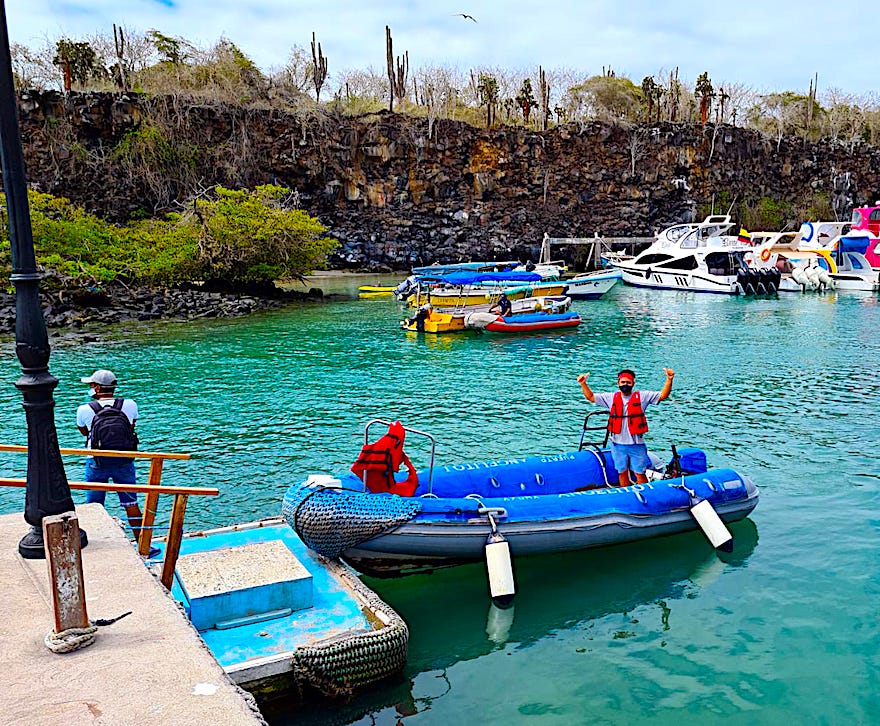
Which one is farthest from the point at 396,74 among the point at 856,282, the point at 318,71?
the point at 856,282

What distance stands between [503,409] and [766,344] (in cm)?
1255

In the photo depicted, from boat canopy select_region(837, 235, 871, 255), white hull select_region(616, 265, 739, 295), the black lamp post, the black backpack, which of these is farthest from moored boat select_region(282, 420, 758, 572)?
boat canopy select_region(837, 235, 871, 255)

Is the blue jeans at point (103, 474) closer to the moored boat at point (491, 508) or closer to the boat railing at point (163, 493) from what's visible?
the boat railing at point (163, 493)

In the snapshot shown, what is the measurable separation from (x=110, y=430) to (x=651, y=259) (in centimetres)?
4257

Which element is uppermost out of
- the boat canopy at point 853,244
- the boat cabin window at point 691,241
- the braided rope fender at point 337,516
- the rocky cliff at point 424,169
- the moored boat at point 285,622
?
the rocky cliff at point 424,169

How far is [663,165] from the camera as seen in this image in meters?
65.8

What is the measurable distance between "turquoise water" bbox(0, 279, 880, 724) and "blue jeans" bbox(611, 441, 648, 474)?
3.33 feet

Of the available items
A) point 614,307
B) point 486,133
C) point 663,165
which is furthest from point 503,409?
point 663,165

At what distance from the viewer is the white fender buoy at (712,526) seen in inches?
362

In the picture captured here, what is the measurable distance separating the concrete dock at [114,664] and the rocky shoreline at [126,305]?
959 inches

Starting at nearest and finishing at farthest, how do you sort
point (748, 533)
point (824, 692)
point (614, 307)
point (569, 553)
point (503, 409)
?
point (824, 692)
point (569, 553)
point (748, 533)
point (503, 409)
point (614, 307)

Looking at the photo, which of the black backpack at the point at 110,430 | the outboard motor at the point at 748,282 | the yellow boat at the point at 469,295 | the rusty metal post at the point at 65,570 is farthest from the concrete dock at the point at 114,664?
the outboard motor at the point at 748,282

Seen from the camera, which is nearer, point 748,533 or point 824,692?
point 824,692

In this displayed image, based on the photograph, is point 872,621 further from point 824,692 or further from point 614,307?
point 614,307
